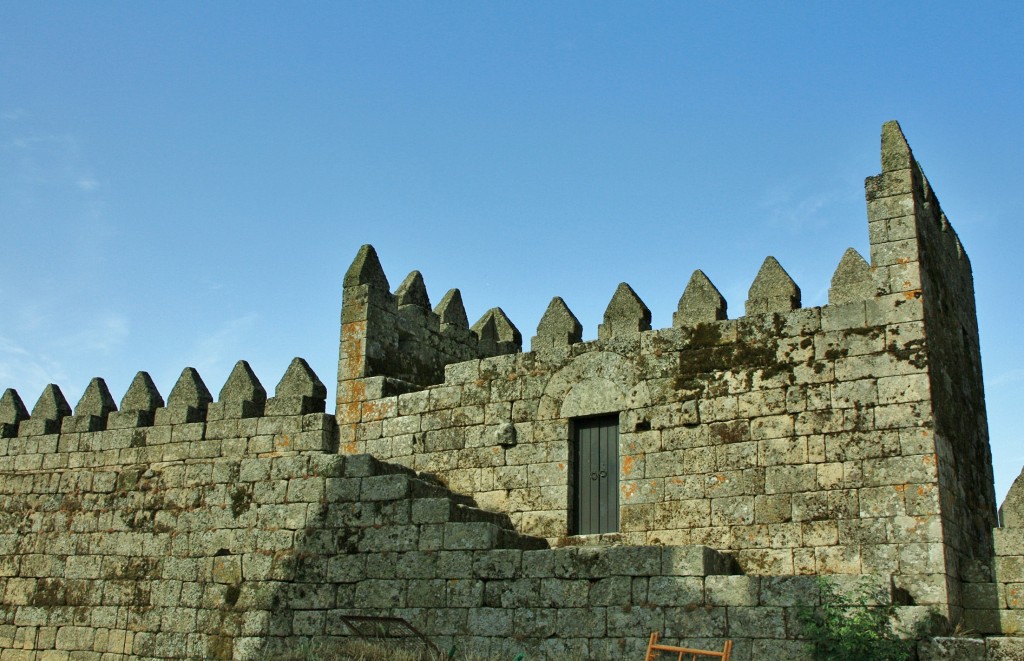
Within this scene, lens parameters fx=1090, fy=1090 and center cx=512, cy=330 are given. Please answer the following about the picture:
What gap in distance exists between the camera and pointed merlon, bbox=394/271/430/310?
14250mm

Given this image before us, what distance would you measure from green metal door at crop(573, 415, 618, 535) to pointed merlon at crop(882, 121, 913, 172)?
370cm

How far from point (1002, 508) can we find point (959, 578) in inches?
28.2

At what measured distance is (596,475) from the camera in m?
11.3

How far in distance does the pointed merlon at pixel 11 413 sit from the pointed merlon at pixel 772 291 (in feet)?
34.6

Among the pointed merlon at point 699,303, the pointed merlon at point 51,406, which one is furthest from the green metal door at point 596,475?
the pointed merlon at point 51,406

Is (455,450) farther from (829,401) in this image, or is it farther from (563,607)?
(829,401)

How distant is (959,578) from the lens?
9.55 m

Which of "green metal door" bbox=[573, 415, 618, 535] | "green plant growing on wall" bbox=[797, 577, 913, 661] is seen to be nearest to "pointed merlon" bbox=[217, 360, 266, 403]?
"green metal door" bbox=[573, 415, 618, 535]

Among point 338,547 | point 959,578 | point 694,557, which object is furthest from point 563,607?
point 959,578

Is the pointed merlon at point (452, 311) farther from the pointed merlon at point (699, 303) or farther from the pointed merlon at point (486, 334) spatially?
the pointed merlon at point (699, 303)

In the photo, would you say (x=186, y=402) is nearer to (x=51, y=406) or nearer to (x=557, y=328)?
(x=51, y=406)

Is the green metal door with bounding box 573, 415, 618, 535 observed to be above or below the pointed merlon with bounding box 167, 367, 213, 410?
below

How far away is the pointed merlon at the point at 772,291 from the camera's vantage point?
35.4 feet

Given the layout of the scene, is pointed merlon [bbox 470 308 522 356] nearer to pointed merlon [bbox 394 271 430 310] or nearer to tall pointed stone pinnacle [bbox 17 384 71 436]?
pointed merlon [bbox 394 271 430 310]
